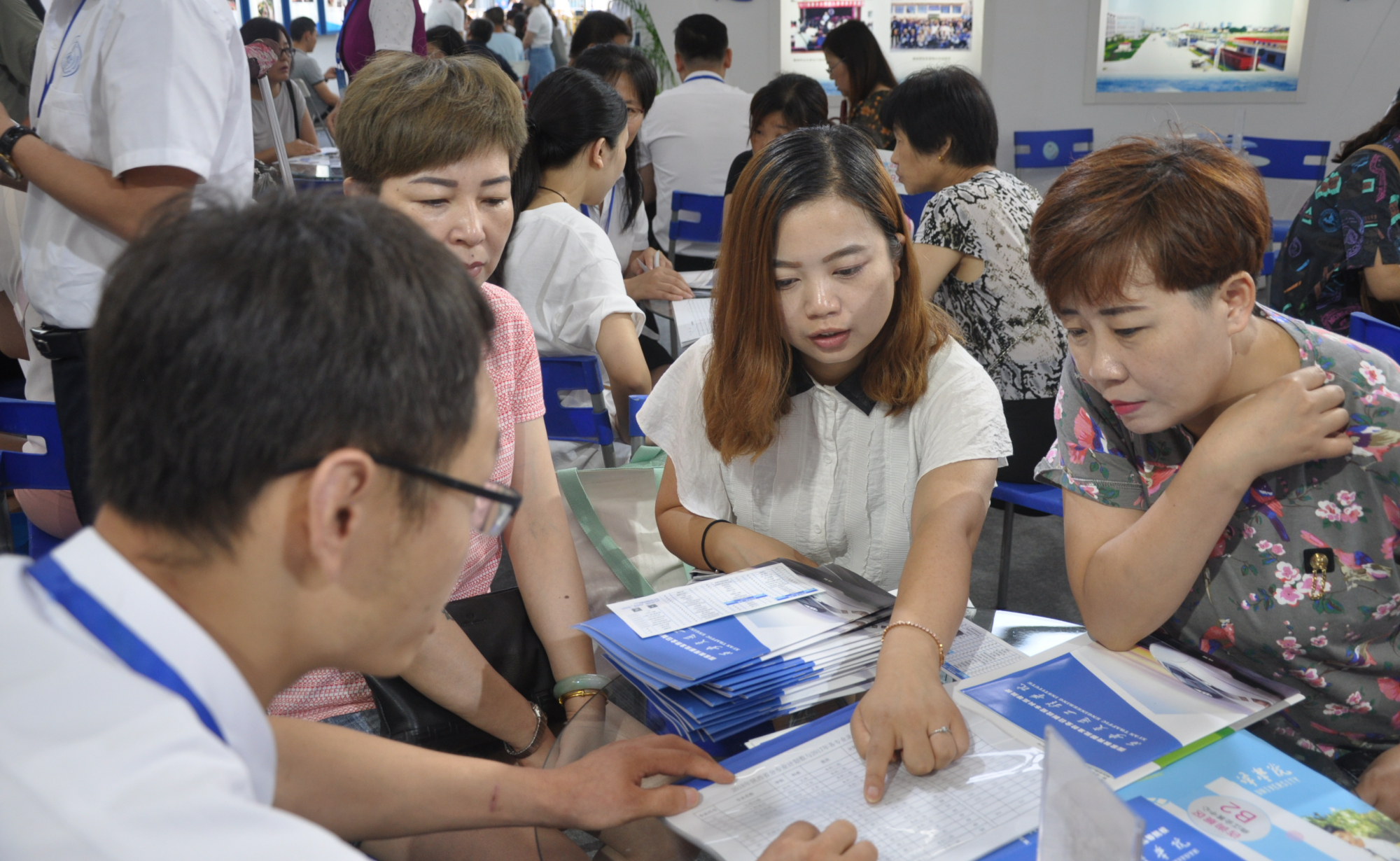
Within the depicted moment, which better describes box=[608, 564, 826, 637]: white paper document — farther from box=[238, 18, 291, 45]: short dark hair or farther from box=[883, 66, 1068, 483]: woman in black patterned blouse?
box=[238, 18, 291, 45]: short dark hair

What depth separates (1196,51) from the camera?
7.00m

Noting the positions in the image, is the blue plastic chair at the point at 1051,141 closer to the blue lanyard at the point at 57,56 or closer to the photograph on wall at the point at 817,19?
the photograph on wall at the point at 817,19

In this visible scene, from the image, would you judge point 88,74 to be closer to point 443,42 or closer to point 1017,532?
point 1017,532


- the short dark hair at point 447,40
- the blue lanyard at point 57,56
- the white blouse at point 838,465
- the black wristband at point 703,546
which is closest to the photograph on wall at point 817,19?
the short dark hair at point 447,40

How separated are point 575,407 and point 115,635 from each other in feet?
5.55

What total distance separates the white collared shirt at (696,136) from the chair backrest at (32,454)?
299 cm

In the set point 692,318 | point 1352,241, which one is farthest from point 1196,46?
point 692,318

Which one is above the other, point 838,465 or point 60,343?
point 60,343

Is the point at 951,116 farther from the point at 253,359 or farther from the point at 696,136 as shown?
the point at 253,359

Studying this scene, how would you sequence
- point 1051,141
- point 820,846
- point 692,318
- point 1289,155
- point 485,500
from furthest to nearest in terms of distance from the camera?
point 1051,141
point 1289,155
point 692,318
point 820,846
point 485,500

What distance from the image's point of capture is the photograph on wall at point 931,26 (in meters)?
7.32

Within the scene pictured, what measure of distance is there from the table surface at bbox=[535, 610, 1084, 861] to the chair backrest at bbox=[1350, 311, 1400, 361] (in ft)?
3.16

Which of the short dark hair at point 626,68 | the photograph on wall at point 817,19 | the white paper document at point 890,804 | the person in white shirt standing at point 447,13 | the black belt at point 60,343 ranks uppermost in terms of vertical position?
the person in white shirt standing at point 447,13

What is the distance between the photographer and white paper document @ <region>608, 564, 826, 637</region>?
1.15 m
